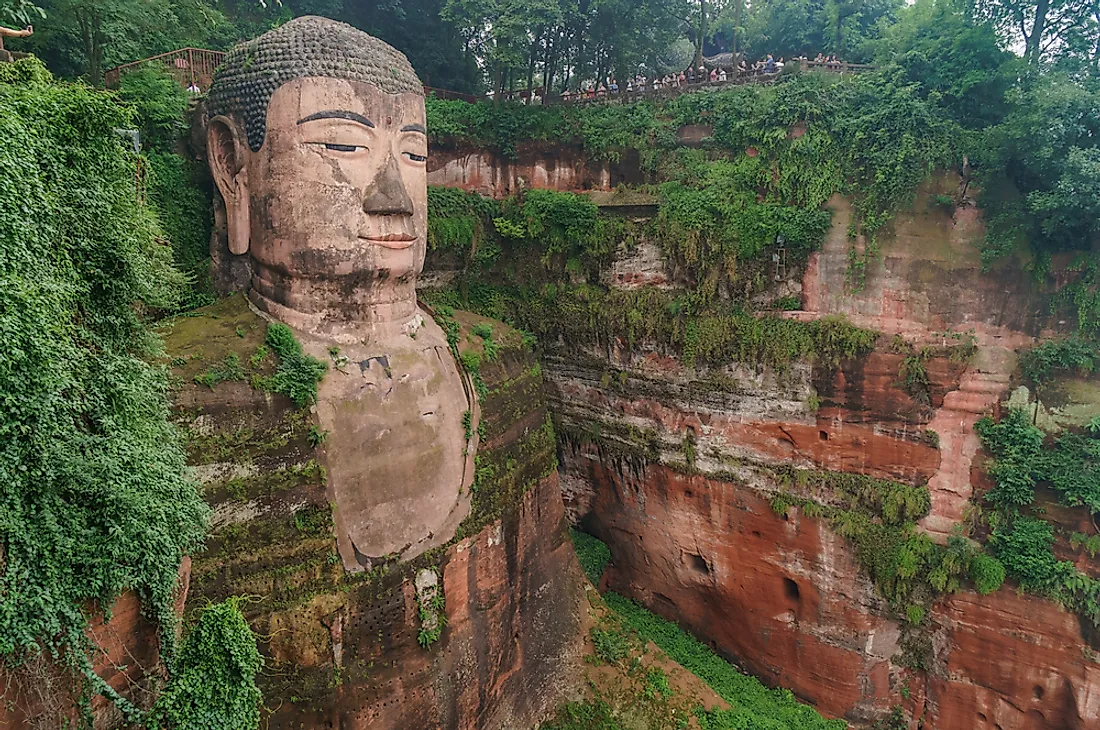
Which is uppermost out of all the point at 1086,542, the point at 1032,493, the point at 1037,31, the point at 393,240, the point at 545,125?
the point at 1037,31

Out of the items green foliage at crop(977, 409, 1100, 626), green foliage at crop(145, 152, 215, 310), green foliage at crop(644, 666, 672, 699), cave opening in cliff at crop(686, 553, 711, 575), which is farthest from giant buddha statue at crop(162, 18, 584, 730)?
green foliage at crop(977, 409, 1100, 626)

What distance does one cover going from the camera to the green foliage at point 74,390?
4691mm

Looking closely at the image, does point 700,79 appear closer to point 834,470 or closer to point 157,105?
point 834,470

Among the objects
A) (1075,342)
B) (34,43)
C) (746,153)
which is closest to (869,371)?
(1075,342)

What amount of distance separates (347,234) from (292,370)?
1.93 meters

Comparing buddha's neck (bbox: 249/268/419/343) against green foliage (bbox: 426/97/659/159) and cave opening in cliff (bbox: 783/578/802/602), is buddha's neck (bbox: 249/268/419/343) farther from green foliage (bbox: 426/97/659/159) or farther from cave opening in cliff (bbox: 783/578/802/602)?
cave opening in cliff (bbox: 783/578/802/602)

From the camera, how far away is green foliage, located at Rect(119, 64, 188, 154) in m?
9.49

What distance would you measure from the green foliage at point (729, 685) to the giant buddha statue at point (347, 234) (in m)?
6.47

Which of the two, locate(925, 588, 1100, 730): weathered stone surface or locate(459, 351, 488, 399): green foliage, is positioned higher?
locate(459, 351, 488, 399): green foliage

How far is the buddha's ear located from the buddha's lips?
1.80 metres

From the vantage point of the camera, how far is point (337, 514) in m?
8.43

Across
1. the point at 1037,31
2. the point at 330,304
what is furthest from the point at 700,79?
the point at 330,304

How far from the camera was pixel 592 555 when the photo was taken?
15.9 m

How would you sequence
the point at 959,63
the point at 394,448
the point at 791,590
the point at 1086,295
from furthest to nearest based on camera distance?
the point at 791,590 < the point at 959,63 < the point at 1086,295 < the point at 394,448
